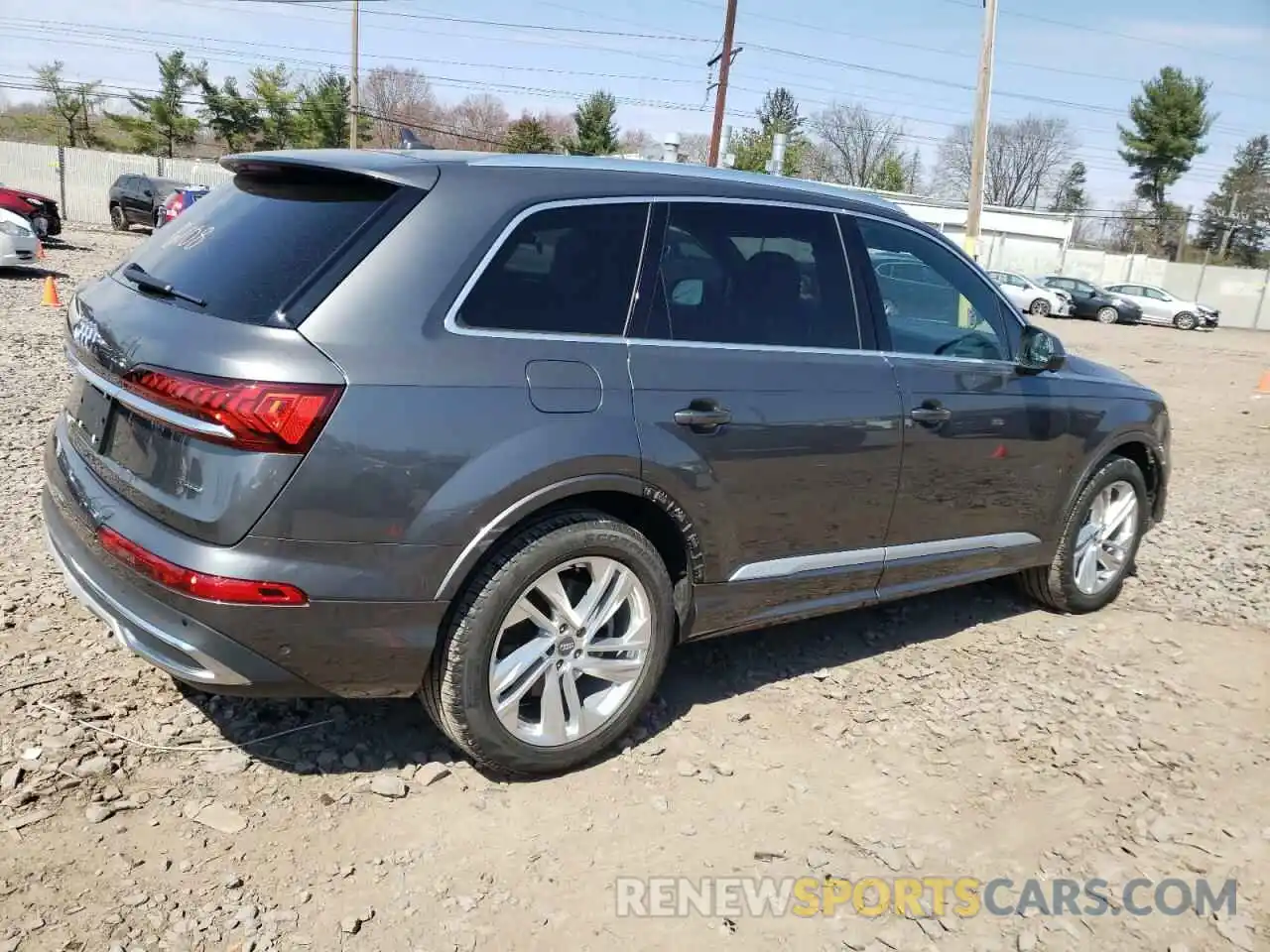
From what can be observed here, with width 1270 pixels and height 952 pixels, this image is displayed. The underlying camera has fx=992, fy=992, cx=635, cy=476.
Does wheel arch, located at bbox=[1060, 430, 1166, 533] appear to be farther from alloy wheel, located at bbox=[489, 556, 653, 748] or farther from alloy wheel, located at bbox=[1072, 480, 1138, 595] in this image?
alloy wheel, located at bbox=[489, 556, 653, 748]

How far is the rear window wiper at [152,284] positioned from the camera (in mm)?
2783

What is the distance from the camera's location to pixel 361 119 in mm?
43750

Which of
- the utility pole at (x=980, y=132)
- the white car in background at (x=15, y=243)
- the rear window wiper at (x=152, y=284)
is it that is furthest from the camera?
the utility pole at (x=980, y=132)

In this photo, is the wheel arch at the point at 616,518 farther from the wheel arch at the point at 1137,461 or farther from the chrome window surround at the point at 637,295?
the wheel arch at the point at 1137,461

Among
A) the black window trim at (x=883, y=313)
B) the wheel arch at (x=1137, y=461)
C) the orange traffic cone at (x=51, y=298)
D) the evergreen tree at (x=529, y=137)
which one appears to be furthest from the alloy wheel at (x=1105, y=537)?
the evergreen tree at (x=529, y=137)

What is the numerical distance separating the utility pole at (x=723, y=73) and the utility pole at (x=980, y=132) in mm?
8133

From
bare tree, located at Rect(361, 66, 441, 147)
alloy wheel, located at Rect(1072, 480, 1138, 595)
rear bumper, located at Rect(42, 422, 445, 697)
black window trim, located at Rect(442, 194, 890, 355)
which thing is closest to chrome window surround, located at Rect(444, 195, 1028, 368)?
black window trim, located at Rect(442, 194, 890, 355)

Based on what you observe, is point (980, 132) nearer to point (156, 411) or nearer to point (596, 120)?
point (156, 411)

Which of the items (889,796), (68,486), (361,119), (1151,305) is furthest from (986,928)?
(361,119)

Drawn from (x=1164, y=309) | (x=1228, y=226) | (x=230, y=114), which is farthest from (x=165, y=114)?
(x=1228, y=226)

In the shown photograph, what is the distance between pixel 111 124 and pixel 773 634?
5404cm

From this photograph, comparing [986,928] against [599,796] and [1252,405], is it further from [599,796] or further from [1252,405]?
[1252,405]

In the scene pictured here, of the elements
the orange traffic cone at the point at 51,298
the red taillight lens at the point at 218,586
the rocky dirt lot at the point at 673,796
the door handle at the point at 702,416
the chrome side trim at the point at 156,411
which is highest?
the door handle at the point at 702,416

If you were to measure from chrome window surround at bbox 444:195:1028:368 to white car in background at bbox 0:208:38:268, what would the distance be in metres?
15.2
